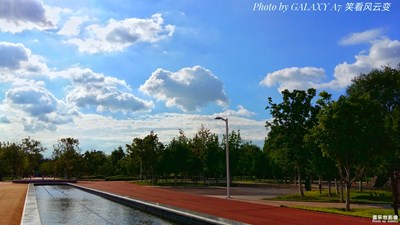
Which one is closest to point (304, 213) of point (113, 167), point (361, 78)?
point (361, 78)

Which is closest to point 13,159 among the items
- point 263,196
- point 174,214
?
point 263,196

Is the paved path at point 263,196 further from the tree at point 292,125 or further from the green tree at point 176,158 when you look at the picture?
the green tree at point 176,158

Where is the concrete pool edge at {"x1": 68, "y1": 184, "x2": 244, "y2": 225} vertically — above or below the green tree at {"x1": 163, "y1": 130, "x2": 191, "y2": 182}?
below

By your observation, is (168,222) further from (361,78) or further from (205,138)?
(205,138)

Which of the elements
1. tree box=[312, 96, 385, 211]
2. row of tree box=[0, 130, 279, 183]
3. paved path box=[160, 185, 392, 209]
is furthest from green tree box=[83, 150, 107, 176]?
tree box=[312, 96, 385, 211]

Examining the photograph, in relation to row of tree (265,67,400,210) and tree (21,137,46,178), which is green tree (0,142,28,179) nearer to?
tree (21,137,46,178)

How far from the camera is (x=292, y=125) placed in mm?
38094

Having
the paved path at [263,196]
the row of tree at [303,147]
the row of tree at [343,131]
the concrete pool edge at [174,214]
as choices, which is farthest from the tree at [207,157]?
the concrete pool edge at [174,214]

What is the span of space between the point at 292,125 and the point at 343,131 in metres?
14.6

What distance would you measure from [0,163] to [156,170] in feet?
118

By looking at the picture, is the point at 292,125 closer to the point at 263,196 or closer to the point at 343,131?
the point at 263,196

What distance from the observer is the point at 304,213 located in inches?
888

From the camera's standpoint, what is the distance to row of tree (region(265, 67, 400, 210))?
77.4ft

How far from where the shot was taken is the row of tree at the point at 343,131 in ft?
77.4
